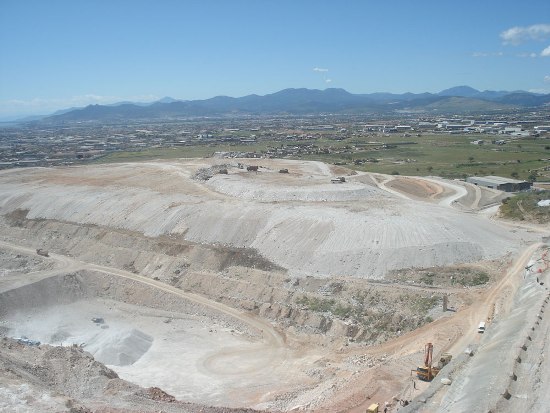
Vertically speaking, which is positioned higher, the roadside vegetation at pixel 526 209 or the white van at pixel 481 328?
the roadside vegetation at pixel 526 209

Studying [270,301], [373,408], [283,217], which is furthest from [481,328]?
[283,217]

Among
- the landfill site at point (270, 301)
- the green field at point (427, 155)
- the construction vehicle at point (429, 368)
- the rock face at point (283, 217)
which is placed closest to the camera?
the landfill site at point (270, 301)

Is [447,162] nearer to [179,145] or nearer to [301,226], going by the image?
[301,226]

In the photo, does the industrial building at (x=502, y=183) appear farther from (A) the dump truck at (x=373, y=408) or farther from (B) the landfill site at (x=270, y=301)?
(A) the dump truck at (x=373, y=408)

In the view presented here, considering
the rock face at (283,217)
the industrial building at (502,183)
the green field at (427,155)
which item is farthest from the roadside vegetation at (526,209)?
the green field at (427,155)

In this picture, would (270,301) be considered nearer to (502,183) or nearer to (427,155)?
(502,183)

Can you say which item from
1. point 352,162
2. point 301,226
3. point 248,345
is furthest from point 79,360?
point 352,162

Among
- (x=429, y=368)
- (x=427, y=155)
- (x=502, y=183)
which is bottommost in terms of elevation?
(x=429, y=368)
